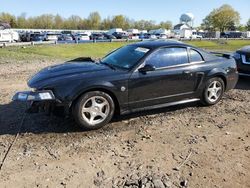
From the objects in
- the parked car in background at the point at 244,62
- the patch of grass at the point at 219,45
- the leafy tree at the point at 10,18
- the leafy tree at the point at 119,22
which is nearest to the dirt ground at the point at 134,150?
the parked car in background at the point at 244,62

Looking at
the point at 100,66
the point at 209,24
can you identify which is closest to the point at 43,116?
the point at 100,66

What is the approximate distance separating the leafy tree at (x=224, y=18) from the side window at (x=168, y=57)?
10894 centimetres

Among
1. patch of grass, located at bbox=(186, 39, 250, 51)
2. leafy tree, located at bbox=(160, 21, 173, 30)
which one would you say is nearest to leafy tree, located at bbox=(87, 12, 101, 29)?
leafy tree, located at bbox=(160, 21, 173, 30)

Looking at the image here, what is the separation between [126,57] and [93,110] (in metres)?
1.41

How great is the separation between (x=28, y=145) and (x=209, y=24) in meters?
120

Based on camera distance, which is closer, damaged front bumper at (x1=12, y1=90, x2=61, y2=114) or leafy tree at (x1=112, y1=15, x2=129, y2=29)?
damaged front bumper at (x1=12, y1=90, x2=61, y2=114)

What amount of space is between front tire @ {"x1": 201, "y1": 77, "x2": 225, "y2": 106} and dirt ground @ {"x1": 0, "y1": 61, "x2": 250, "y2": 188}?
0.77 feet

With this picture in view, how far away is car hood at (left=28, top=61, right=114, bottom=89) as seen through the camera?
521cm

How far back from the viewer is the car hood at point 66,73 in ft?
17.1

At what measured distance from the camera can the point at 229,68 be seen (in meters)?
7.08

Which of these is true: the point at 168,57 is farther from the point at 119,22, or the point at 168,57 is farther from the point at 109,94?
the point at 119,22

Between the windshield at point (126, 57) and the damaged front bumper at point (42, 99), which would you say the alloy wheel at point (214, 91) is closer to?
the windshield at point (126, 57)

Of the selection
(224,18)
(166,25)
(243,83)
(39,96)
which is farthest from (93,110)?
(166,25)

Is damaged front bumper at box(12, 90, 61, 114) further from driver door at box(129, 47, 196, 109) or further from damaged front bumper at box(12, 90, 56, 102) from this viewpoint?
driver door at box(129, 47, 196, 109)
